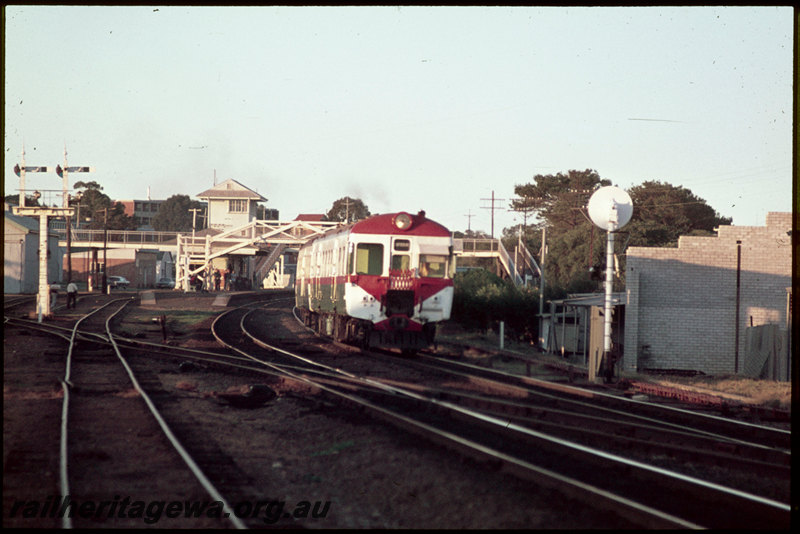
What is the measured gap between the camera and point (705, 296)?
24.1m

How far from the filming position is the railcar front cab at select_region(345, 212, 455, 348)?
1891 centimetres

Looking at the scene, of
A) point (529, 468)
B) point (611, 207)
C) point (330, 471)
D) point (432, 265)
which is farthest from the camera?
point (432, 265)

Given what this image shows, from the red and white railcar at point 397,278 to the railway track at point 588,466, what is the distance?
6.68 metres

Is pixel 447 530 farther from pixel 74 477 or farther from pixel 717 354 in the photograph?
pixel 717 354

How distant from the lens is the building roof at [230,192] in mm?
74750

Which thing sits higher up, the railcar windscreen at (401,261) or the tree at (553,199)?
A: the tree at (553,199)

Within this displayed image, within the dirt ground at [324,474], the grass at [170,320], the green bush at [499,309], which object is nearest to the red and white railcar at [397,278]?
the dirt ground at [324,474]

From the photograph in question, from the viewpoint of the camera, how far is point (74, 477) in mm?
7168

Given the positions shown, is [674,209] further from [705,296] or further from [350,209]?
[350,209]

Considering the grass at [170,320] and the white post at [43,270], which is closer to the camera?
the grass at [170,320]

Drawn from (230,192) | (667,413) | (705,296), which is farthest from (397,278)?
(230,192)

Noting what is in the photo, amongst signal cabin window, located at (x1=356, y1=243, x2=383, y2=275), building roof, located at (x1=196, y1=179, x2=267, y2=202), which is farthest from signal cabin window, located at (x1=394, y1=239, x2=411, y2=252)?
building roof, located at (x1=196, y1=179, x2=267, y2=202)

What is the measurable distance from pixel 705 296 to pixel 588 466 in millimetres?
18074

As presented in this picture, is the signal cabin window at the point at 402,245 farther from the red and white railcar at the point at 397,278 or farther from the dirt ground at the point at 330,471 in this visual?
the dirt ground at the point at 330,471
